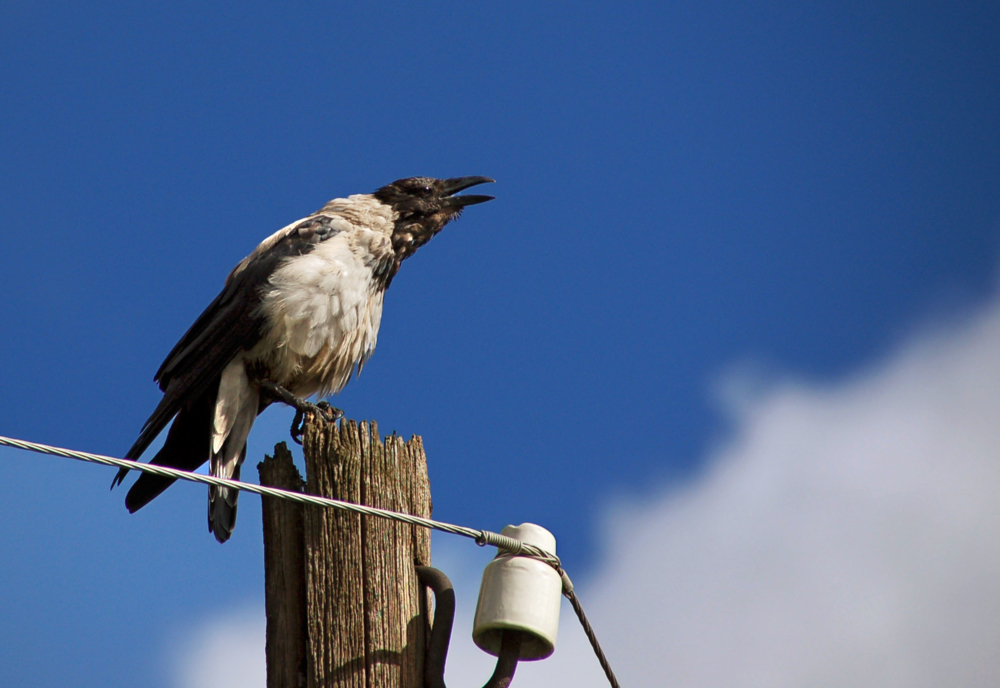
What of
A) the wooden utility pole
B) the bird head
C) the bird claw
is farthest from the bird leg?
the wooden utility pole

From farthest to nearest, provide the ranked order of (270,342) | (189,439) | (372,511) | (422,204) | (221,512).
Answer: (422,204), (189,439), (270,342), (221,512), (372,511)

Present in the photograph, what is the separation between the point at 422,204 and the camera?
19.0ft

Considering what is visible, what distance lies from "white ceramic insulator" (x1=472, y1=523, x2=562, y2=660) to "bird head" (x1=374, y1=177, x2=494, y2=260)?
10.5ft

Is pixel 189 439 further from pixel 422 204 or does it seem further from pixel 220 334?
pixel 422 204

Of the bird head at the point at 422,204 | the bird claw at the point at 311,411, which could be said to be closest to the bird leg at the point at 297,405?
the bird claw at the point at 311,411

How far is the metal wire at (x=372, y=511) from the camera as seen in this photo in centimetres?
233

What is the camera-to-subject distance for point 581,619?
2.82m

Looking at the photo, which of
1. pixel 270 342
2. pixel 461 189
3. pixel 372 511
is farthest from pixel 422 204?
pixel 372 511

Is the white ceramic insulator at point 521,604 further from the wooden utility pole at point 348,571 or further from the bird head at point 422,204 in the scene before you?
the bird head at point 422,204

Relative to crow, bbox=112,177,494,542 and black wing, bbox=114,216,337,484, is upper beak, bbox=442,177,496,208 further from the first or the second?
black wing, bbox=114,216,337,484

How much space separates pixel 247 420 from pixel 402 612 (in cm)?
255

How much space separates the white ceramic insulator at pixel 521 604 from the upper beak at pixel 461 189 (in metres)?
3.53

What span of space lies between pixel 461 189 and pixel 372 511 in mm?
3697

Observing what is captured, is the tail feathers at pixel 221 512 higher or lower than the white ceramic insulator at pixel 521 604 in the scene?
higher
